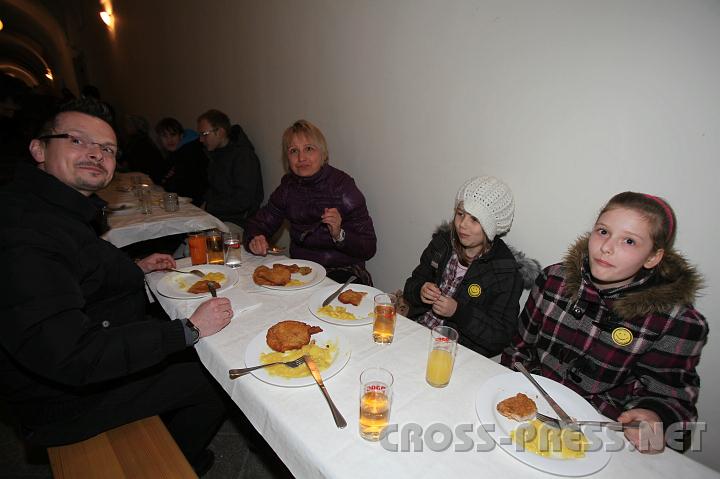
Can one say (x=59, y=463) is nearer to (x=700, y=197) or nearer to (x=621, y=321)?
(x=621, y=321)

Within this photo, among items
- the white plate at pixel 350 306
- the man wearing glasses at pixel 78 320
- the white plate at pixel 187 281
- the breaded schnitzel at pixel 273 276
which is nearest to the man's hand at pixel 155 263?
the white plate at pixel 187 281

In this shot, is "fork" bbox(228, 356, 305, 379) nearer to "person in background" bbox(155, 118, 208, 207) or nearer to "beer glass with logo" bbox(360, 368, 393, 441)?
"beer glass with logo" bbox(360, 368, 393, 441)

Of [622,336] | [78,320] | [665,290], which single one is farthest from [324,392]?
[665,290]

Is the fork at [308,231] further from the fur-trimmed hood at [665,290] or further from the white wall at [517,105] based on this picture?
the fur-trimmed hood at [665,290]

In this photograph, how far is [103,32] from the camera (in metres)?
8.53

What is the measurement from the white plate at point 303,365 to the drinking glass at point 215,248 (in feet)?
3.11

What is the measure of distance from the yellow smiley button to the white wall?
42 centimetres

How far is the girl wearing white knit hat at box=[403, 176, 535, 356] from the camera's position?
5.84 ft

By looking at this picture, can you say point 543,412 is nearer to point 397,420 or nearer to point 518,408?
point 518,408

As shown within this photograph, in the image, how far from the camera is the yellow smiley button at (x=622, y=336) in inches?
55.7

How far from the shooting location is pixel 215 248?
2221 millimetres

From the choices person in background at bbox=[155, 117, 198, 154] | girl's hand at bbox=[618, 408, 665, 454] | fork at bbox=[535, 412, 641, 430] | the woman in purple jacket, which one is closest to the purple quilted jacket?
the woman in purple jacket

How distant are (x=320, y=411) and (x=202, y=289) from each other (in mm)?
1041

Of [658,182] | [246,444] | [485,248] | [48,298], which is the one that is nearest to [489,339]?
[485,248]
